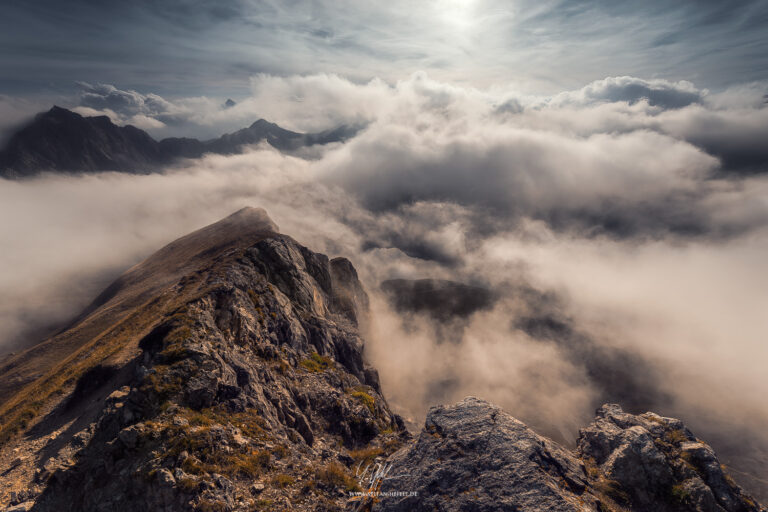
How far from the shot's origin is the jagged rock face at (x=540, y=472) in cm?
2616

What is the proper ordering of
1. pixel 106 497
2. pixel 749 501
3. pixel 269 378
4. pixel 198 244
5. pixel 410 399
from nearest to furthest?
pixel 106 497
pixel 749 501
pixel 269 378
pixel 198 244
pixel 410 399

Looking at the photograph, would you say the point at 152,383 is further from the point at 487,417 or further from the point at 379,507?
the point at 487,417

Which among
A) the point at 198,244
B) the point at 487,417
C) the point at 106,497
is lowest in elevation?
the point at 198,244

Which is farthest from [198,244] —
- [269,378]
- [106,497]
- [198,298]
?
[106,497]

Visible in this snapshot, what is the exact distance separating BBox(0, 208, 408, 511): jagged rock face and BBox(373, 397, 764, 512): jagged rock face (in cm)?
1035

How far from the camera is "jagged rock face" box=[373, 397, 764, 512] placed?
26156 mm

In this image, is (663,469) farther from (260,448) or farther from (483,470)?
(260,448)

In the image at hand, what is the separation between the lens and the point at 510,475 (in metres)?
27.1

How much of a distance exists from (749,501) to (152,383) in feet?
221

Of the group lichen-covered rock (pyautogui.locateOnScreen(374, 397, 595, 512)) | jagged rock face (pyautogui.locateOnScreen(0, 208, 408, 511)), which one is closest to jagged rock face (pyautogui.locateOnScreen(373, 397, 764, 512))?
lichen-covered rock (pyautogui.locateOnScreen(374, 397, 595, 512))

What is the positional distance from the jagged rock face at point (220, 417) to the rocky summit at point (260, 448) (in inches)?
Result: 7.9
